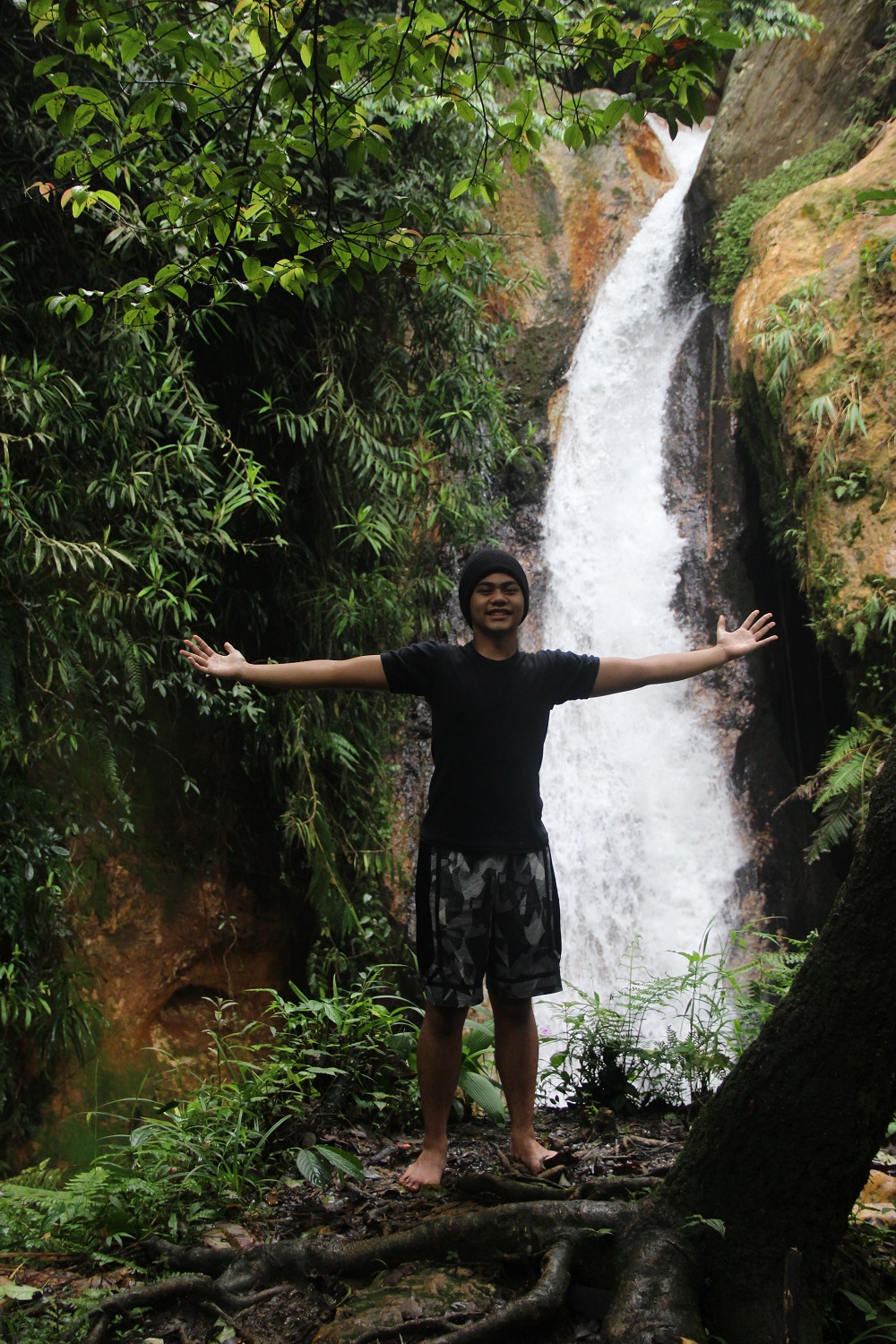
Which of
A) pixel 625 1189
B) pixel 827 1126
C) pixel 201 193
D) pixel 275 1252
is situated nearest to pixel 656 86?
pixel 201 193

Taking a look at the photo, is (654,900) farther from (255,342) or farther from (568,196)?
(568,196)

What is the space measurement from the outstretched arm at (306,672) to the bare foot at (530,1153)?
155cm

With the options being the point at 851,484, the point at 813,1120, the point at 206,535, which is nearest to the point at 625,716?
the point at 851,484

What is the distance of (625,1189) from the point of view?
2633 mm

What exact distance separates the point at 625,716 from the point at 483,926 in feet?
18.7

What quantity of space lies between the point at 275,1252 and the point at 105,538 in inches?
134

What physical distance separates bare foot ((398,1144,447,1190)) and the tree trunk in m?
1.02

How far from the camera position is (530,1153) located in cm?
306

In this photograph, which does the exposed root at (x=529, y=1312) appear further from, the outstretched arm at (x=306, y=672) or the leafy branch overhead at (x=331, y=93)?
the leafy branch overhead at (x=331, y=93)

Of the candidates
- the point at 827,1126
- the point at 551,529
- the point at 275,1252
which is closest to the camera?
the point at 827,1126

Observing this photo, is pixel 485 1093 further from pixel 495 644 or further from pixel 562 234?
pixel 562 234

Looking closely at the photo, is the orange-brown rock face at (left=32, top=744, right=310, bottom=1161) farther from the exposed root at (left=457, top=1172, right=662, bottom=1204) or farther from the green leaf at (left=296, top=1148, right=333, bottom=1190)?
the exposed root at (left=457, top=1172, right=662, bottom=1204)

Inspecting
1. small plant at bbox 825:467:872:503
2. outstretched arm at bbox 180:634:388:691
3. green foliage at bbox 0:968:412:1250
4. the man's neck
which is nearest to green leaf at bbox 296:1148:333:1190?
green foliage at bbox 0:968:412:1250

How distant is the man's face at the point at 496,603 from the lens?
2932 millimetres
